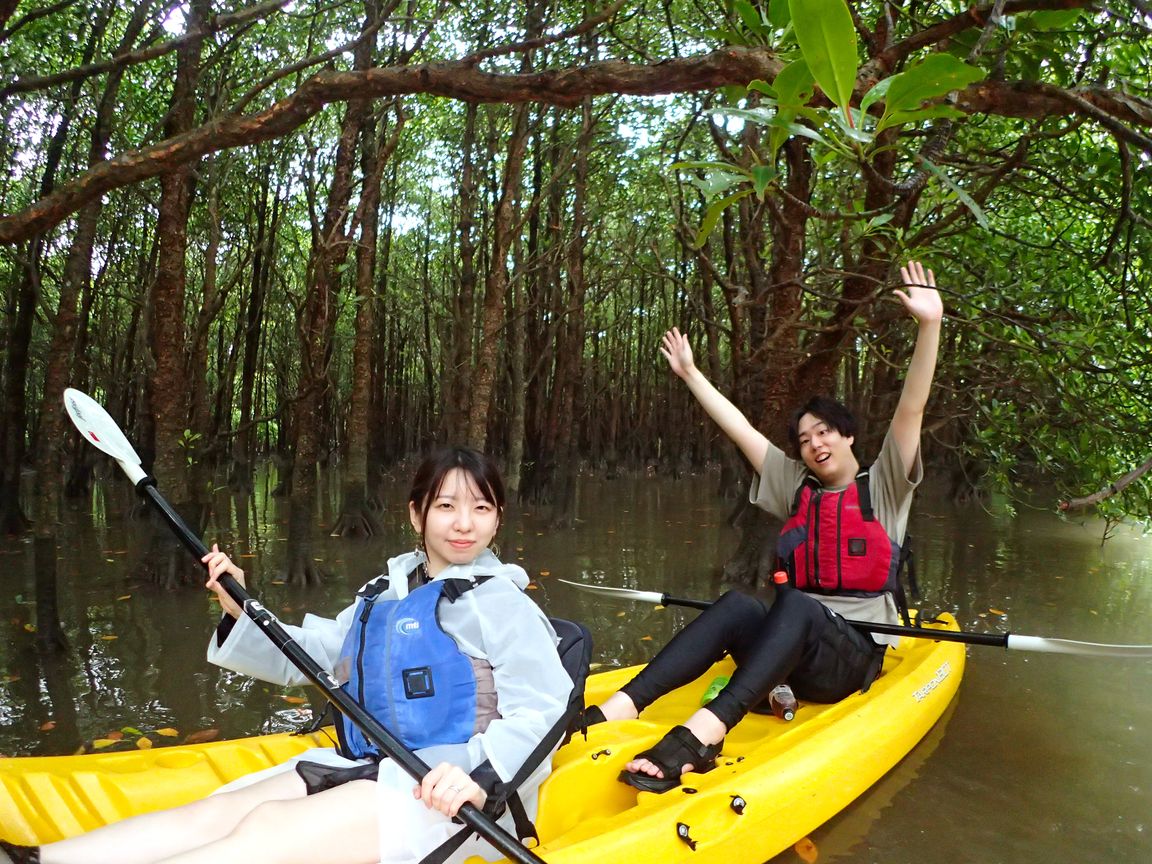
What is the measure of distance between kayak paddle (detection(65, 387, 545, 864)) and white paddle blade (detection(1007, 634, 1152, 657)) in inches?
74.4

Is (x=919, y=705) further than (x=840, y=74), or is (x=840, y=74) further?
(x=919, y=705)

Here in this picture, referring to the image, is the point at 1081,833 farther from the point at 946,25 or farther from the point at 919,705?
the point at 946,25

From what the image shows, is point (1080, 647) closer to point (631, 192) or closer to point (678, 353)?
point (678, 353)

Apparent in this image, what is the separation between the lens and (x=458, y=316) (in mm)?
8672

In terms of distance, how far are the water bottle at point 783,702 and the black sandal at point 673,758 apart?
1.52 feet

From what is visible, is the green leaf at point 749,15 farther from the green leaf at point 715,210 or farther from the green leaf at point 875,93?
the green leaf at point 875,93

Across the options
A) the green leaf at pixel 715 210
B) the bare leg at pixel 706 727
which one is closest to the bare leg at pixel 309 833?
the bare leg at pixel 706 727

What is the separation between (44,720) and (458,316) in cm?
582

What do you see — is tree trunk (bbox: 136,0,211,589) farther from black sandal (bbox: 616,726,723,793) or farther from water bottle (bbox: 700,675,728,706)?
black sandal (bbox: 616,726,723,793)

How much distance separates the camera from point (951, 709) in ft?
12.3

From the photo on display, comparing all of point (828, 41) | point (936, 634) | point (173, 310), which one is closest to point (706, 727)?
point (936, 634)

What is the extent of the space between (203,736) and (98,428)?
159 centimetres

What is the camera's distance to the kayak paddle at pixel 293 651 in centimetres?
156

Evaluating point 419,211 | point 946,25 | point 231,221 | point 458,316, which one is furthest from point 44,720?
point 419,211
